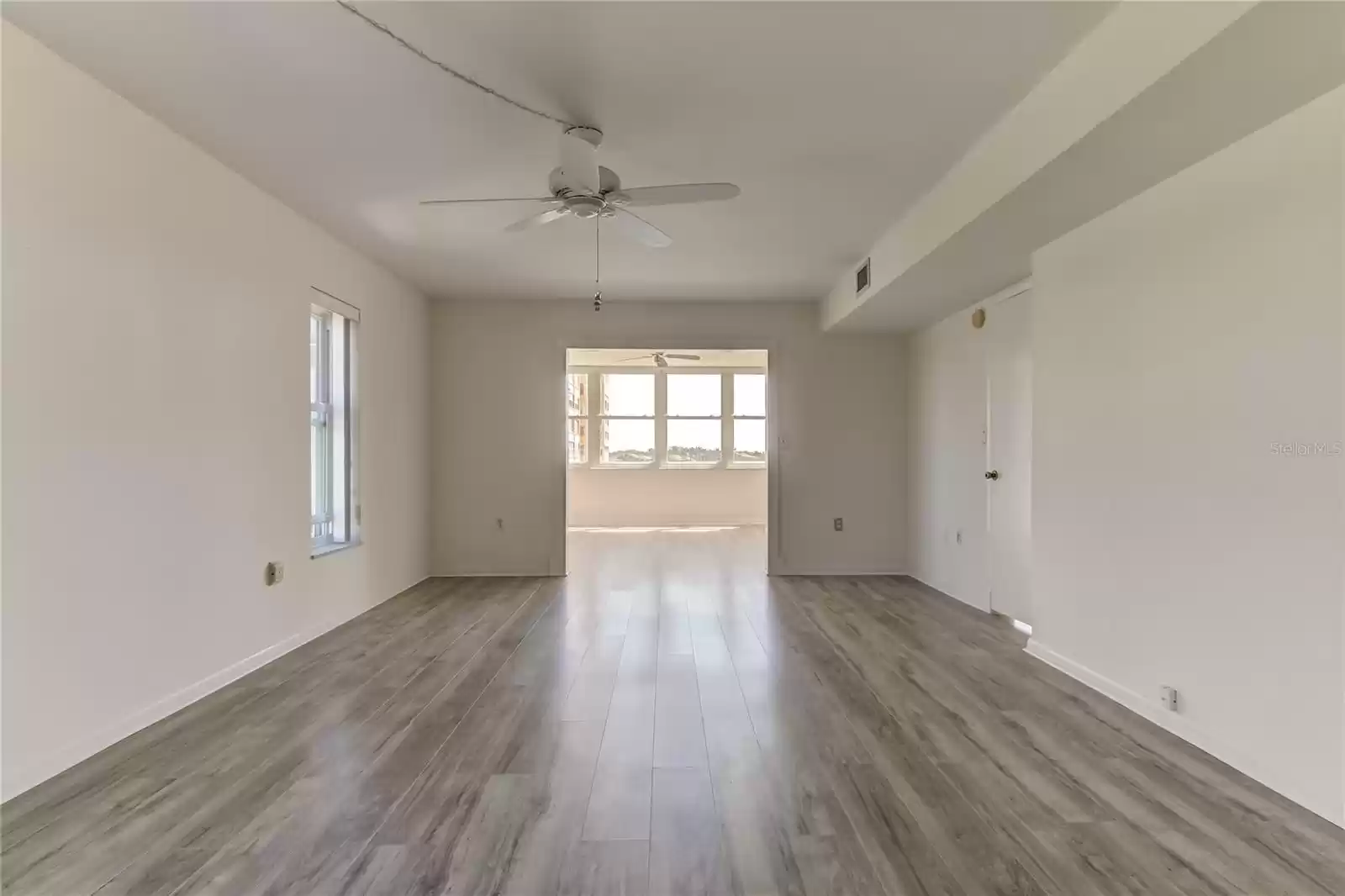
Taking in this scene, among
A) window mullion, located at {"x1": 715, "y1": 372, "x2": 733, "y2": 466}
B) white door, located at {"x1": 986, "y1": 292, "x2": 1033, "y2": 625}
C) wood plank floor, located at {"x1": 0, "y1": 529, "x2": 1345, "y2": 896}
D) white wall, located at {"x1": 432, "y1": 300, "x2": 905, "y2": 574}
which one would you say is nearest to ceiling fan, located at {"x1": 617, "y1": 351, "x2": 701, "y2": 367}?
window mullion, located at {"x1": 715, "y1": 372, "x2": 733, "y2": 466}

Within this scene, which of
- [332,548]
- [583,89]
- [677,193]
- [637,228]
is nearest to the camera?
[583,89]

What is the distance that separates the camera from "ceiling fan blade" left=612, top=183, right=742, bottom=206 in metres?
2.58

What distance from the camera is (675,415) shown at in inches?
382

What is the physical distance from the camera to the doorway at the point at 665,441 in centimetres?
952

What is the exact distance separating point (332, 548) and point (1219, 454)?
14.3 feet

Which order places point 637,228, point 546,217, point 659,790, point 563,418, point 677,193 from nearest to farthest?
point 659,790, point 677,193, point 546,217, point 637,228, point 563,418

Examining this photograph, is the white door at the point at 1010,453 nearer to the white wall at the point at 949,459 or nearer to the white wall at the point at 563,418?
the white wall at the point at 949,459

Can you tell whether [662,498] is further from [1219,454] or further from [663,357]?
[1219,454]

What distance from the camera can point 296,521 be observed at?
3662 mm

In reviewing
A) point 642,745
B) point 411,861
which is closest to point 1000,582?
point 642,745

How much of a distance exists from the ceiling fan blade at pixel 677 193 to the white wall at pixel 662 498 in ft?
22.8

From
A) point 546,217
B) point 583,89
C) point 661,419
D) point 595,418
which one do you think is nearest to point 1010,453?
point 546,217

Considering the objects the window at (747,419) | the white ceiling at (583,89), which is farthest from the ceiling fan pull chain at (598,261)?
the window at (747,419)

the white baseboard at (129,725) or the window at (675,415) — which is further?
the window at (675,415)
